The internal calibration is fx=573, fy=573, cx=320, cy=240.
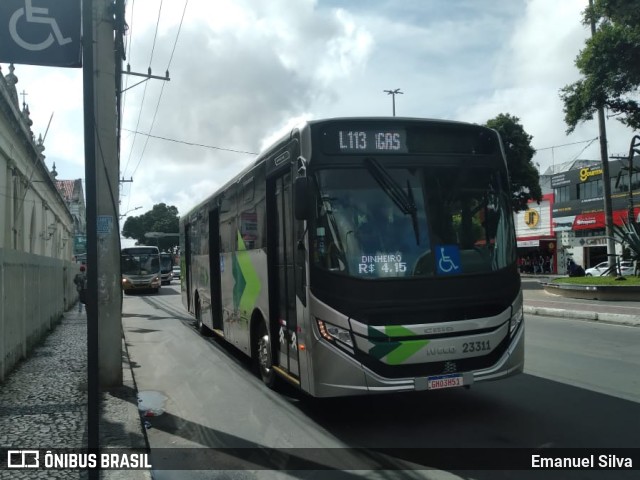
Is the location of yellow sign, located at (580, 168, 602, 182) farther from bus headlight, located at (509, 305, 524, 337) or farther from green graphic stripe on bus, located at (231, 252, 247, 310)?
bus headlight, located at (509, 305, 524, 337)

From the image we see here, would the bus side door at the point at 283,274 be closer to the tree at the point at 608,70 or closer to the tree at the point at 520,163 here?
the tree at the point at 608,70

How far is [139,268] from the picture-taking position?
34188 mm

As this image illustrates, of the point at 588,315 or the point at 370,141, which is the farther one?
the point at 588,315

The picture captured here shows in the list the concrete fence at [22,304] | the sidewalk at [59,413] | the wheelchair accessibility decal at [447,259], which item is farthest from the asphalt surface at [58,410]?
the wheelchair accessibility decal at [447,259]

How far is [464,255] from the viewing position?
236 inches

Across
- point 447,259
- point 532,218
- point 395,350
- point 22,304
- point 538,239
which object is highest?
point 532,218

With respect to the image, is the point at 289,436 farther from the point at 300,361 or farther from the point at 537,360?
the point at 537,360

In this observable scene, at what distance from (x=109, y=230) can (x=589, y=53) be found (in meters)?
19.5

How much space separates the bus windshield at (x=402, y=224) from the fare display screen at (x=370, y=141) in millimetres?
211

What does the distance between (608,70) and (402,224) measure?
18673 mm

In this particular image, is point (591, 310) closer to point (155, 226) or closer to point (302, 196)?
point (302, 196)

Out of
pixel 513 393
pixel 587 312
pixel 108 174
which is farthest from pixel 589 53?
pixel 108 174

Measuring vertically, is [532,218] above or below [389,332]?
above

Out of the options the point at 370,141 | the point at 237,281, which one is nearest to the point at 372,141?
the point at 370,141
